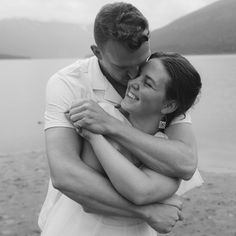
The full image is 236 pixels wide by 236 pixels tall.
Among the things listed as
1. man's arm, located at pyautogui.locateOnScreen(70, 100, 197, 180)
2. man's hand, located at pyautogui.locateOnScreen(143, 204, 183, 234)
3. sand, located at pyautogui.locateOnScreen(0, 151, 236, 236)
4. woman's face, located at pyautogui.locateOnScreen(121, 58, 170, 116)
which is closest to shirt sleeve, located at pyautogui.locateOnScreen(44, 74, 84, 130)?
man's arm, located at pyautogui.locateOnScreen(70, 100, 197, 180)

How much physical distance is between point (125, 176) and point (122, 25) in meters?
0.72

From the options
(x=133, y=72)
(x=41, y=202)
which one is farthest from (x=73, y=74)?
(x=41, y=202)

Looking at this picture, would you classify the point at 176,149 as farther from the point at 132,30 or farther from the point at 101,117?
the point at 132,30

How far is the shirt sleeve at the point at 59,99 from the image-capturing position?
2316 mm

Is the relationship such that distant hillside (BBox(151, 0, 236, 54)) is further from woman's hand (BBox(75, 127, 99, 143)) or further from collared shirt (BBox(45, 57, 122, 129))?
woman's hand (BBox(75, 127, 99, 143))

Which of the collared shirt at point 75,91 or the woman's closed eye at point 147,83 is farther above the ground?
the woman's closed eye at point 147,83

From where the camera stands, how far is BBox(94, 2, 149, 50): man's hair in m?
2.18

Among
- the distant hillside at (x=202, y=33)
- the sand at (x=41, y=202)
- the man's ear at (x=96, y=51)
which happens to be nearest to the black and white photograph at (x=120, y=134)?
the man's ear at (x=96, y=51)

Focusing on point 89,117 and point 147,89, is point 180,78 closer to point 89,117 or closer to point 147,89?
point 147,89

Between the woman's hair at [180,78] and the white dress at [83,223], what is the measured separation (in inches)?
12.4

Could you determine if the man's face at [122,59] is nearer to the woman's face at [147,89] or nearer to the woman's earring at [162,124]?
the woman's face at [147,89]

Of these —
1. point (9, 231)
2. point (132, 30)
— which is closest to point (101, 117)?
point (132, 30)

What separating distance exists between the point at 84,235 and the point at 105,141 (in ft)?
1.79

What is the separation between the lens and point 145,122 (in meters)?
2.43
